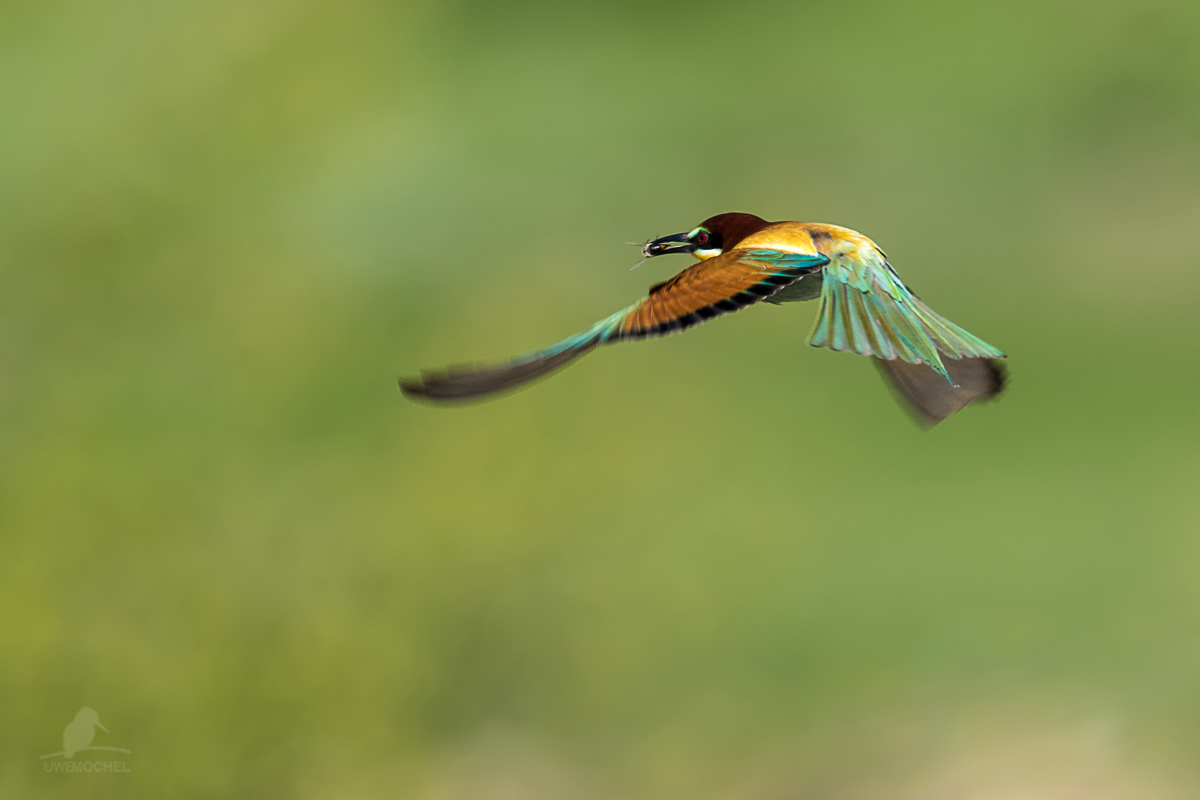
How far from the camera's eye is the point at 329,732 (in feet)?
16.6

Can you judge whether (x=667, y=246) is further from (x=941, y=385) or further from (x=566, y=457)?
(x=566, y=457)

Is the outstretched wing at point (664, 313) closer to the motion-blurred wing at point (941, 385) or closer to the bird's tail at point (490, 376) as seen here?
the bird's tail at point (490, 376)

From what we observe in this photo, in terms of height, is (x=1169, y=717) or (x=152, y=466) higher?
(x=152, y=466)

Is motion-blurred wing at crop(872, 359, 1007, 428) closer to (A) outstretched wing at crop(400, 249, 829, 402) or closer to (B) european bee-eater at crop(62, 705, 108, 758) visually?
(A) outstretched wing at crop(400, 249, 829, 402)

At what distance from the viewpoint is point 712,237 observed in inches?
51.1

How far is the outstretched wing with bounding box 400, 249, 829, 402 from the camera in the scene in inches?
35.6

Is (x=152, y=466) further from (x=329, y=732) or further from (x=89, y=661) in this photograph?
(x=329, y=732)

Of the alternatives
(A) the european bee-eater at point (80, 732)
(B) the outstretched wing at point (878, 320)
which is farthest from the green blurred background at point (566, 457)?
(B) the outstretched wing at point (878, 320)

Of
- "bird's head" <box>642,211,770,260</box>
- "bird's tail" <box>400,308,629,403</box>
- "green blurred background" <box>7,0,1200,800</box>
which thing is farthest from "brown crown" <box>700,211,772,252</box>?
"green blurred background" <box>7,0,1200,800</box>

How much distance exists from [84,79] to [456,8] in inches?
129

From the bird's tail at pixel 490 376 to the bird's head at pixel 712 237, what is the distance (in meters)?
0.33

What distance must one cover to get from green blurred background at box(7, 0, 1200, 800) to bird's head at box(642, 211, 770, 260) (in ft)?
13.2

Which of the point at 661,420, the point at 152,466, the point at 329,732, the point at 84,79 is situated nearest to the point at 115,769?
the point at 329,732

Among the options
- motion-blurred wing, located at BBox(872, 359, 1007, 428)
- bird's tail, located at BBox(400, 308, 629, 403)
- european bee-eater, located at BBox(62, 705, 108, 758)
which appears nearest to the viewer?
bird's tail, located at BBox(400, 308, 629, 403)
